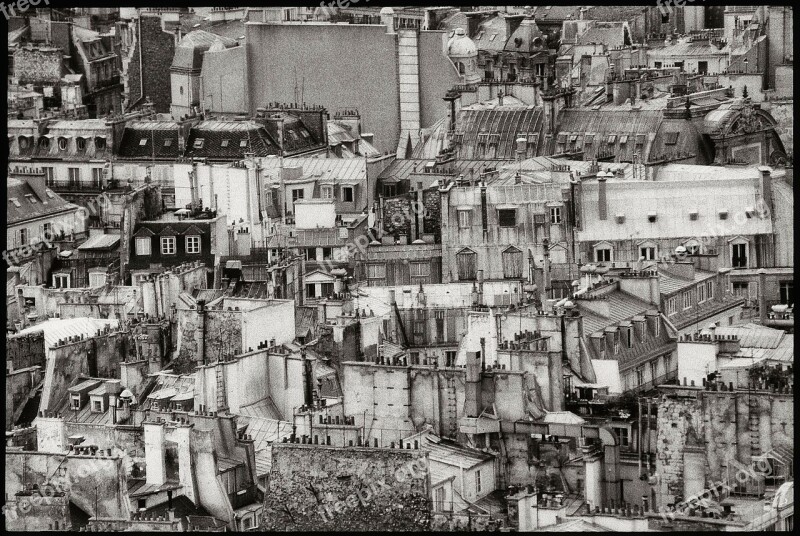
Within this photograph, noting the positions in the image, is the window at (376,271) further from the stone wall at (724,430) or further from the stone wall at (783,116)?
the stone wall at (724,430)

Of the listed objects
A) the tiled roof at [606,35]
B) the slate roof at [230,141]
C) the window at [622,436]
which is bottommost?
the window at [622,436]

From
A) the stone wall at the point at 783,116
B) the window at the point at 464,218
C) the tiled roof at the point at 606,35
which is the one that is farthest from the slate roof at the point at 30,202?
the tiled roof at the point at 606,35

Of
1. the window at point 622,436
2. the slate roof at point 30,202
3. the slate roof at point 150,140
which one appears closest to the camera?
the window at point 622,436

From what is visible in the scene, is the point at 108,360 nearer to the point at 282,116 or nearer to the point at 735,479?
the point at 735,479

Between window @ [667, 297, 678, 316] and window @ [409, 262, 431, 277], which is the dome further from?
window @ [667, 297, 678, 316]

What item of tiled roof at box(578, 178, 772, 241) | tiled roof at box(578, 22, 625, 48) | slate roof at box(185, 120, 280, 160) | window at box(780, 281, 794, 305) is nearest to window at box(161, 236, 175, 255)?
tiled roof at box(578, 178, 772, 241)

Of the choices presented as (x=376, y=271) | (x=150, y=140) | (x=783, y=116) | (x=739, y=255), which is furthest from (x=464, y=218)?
(x=150, y=140)
